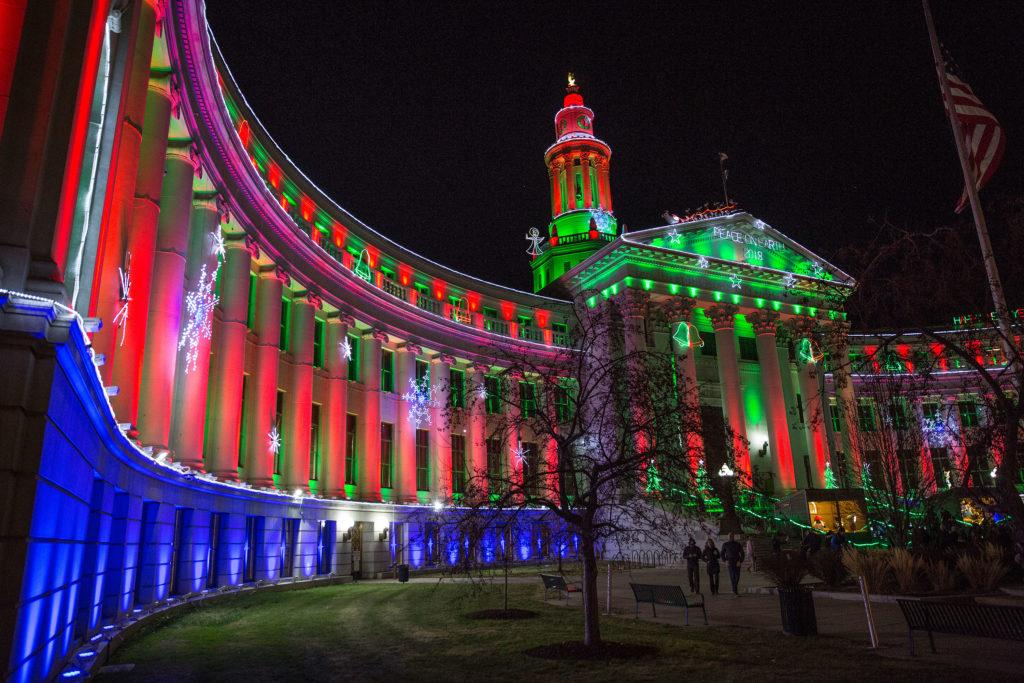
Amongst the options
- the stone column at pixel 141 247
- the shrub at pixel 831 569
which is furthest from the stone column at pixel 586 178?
the stone column at pixel 141 247

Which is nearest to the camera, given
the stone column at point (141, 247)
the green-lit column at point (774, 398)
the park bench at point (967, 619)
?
the park bench at point (967, 619)

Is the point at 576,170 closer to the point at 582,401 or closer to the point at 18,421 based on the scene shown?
the point at 582,401

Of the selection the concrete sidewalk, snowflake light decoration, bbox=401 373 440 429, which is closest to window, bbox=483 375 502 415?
snowflake light decoration, bbox=401 373 440 429

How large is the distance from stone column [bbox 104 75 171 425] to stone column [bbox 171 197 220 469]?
17.4 feet

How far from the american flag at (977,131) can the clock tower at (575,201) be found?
3998 centimetres

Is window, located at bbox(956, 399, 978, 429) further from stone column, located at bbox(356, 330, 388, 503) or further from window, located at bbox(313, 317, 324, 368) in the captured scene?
window, located at bbox(313, 317, 324, 368)

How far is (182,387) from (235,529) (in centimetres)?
527

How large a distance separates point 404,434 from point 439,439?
350 cm

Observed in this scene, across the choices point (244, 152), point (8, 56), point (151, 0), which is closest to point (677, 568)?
point (244, 152)

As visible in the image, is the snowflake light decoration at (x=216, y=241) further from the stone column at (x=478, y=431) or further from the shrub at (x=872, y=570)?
the stone column at (x=478, y=431)

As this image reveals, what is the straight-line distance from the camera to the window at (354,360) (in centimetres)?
3897

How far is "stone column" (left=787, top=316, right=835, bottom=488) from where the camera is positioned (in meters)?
48.6

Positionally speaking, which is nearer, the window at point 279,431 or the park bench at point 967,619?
the park bench at point 967,619

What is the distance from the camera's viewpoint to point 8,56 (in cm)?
779
